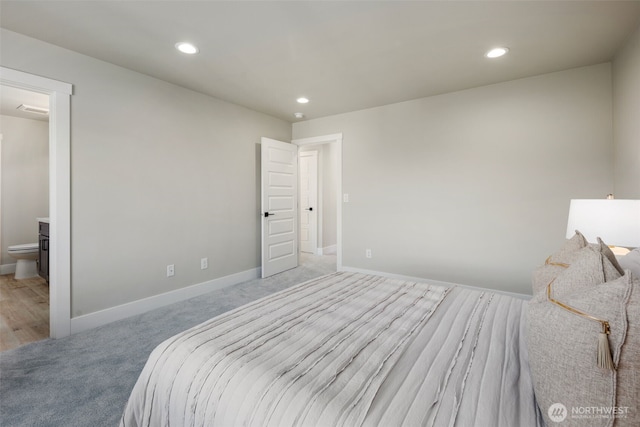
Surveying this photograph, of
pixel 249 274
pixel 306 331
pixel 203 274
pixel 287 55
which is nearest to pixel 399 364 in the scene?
pixel 306 331

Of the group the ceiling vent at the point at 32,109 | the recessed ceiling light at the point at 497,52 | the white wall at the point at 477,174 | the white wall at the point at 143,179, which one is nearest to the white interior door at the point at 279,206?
the white wall at the point at 143,179

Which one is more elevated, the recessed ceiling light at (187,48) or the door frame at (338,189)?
the recessed ceiling light at (187,48)

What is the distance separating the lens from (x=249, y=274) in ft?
13.3

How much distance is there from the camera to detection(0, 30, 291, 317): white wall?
2.47 meters

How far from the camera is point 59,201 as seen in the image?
235 cm

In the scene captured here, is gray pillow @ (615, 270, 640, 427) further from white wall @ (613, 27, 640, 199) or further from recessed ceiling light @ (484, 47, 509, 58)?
recessed ceiling light @ (484, 47, 509, 58)

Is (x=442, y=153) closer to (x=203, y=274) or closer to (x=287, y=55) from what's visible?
(x=287, y=55)

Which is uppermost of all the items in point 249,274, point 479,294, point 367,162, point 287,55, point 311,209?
point 287,55

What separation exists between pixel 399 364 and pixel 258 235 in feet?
11.3

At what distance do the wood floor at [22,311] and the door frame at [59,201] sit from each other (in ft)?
0.78

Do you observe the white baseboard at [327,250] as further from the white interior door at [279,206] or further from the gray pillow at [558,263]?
the gray pillow at [558,263]

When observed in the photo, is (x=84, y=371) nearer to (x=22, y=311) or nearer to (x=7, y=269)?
(x=22, y=311)

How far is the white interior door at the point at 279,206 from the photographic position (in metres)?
4.12

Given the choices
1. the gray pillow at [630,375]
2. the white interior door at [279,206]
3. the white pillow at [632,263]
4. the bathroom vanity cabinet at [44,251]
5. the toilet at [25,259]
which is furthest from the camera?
the white interior door at [279,206]
